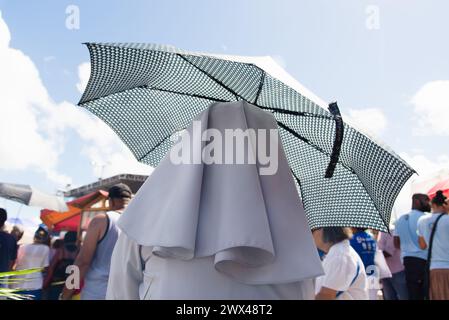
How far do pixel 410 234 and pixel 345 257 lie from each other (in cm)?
234

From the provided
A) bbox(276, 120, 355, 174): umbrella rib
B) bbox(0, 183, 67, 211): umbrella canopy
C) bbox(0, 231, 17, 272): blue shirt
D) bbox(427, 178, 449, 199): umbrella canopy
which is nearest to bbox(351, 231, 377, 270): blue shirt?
bbox(427, 178, 449, 199): umbrella canopy

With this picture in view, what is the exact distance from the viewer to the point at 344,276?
3.11 metres

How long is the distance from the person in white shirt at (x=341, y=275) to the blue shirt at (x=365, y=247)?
1048 mm

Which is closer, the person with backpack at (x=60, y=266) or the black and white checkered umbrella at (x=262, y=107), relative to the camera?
the black and white checkered umbrella at (x=262, y=107)

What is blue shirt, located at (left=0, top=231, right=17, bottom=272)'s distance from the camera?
467cm

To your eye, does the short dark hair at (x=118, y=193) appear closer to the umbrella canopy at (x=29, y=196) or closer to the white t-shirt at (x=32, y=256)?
the white t-shirt at (x=32, y=256)

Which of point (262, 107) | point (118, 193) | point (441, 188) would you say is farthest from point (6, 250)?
point (441, 188)

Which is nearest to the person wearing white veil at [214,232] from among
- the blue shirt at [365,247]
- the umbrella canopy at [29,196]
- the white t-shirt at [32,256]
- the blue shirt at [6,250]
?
the blue shirt at [365,247]

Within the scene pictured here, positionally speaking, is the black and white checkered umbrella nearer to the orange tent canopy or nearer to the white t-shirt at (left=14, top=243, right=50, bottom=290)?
the white t-shirt at (left=14, top=243, right=50, bottom=290)

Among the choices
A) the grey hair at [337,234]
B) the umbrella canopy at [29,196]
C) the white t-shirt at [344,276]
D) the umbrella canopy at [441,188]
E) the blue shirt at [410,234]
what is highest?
the umbrella canopy at [29,196]

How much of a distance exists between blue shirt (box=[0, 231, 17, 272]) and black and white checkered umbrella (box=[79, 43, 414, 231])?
2878 millimetres

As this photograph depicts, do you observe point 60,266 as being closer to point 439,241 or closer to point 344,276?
point 344,276

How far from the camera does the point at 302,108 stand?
6.23 feet

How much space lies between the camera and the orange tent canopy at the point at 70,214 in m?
10.2
